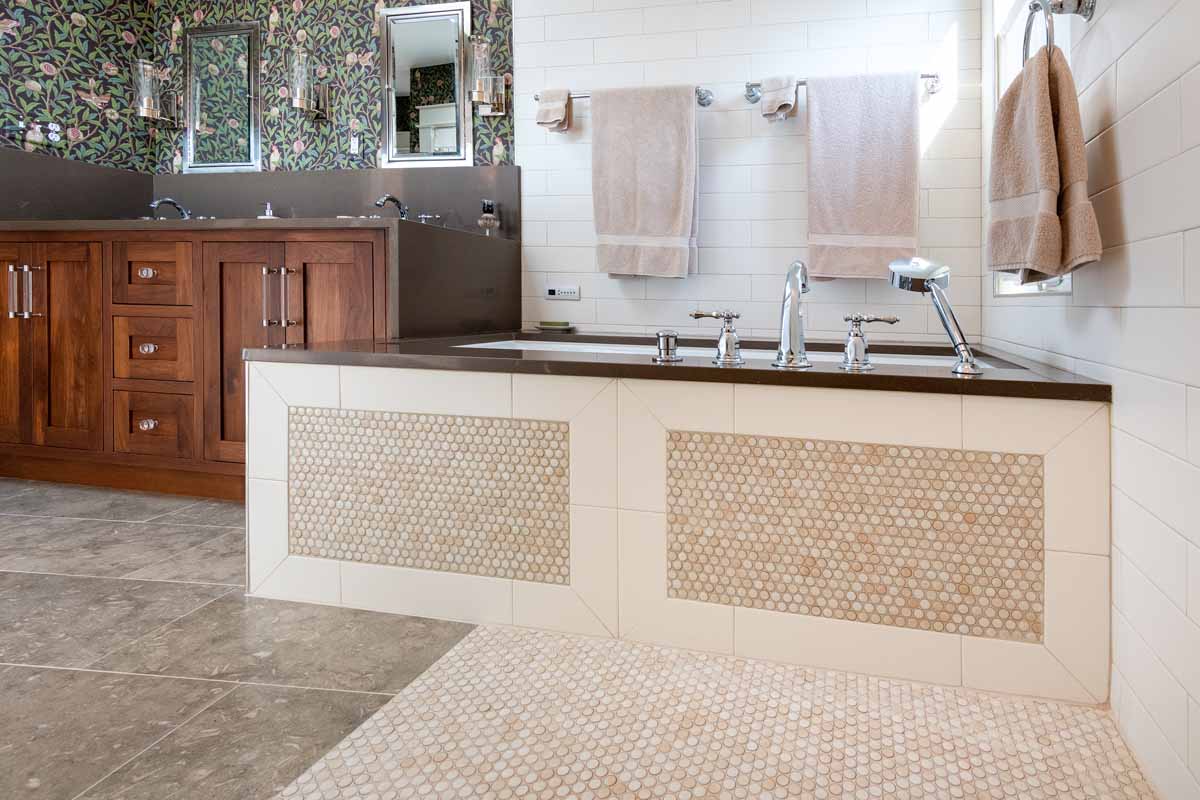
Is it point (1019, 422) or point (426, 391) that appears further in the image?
point (426, 391)

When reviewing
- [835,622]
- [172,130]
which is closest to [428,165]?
[172,130]

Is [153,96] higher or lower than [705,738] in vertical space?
higher

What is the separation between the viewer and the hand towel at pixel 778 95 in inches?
120

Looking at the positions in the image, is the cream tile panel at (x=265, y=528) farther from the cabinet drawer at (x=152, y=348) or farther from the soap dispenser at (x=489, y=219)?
the soap dispenser at (x=489, y=219)

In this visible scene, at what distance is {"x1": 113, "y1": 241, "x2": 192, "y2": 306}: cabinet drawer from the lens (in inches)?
116

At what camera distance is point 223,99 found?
395 centimetres

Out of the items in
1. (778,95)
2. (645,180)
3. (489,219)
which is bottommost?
(489,219)

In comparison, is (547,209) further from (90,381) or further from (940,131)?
(90,381)

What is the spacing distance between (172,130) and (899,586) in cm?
406

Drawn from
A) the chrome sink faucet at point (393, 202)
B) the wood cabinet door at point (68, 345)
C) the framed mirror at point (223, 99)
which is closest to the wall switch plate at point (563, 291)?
the chrome sink faucet at point (393, 202)

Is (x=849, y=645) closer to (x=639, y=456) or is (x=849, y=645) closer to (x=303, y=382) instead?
(x=639, y=456)

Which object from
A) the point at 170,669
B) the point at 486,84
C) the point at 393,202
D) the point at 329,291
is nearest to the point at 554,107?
the point at 486,84

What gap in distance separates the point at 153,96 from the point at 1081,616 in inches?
168

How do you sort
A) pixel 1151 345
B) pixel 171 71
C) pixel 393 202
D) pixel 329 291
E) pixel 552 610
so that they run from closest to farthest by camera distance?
1. pixel 1151 345
2. pixel 552 610
3. pixel 329 291
4. pixel 393 202
5. pixel 171 71
